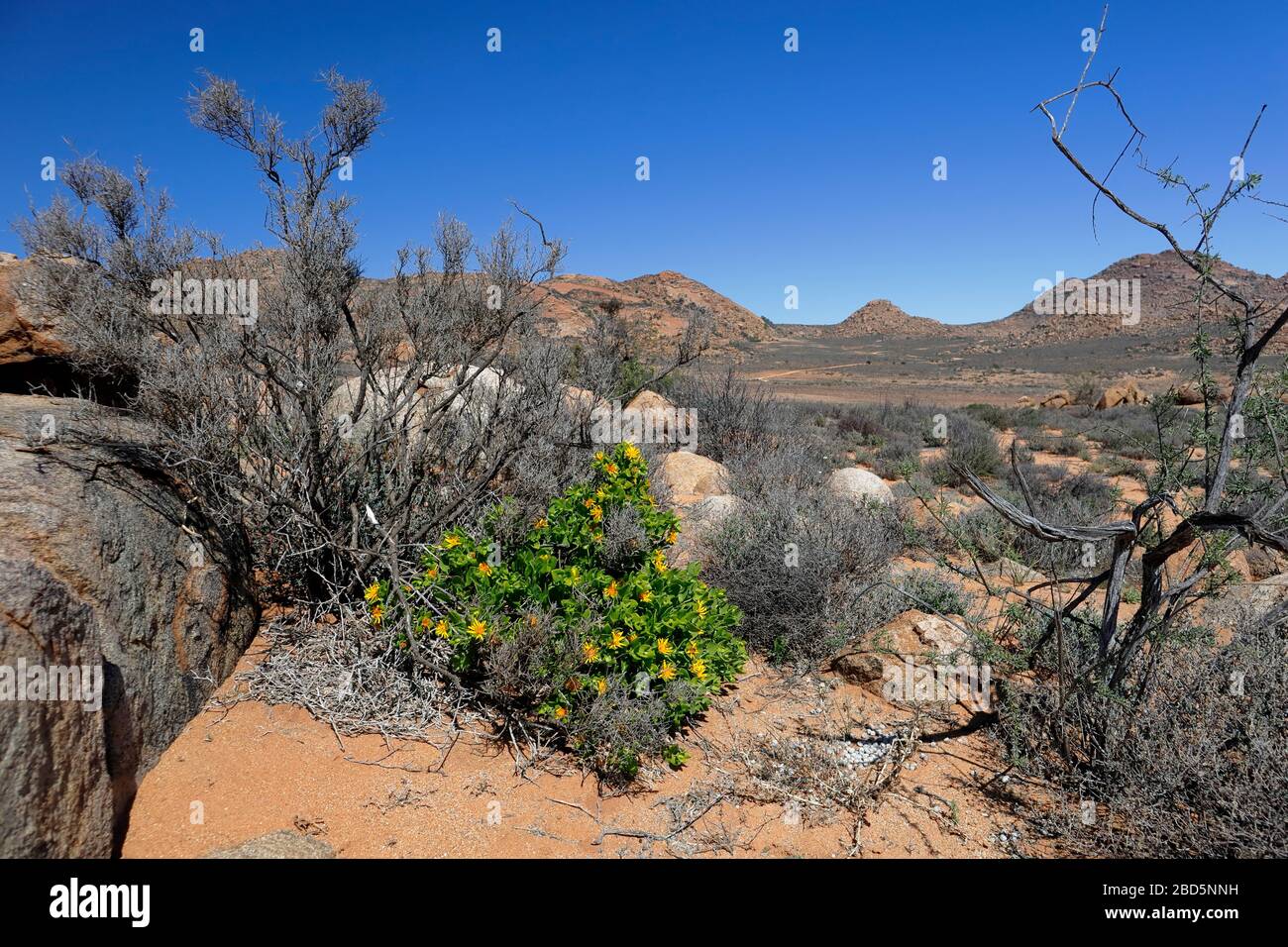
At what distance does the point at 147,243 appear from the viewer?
3566 mm

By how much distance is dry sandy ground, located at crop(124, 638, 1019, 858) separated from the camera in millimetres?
2438

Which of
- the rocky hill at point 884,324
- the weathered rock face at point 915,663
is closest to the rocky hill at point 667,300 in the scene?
the rocky hill at point 884,324

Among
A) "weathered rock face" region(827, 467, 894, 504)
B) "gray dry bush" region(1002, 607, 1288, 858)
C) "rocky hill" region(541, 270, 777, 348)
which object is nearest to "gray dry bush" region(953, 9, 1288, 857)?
"gray dry bush" region(1002, 607, 1288, 858)

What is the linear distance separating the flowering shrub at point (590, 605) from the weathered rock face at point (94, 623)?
76 cm

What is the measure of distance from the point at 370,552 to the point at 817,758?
246 centimetres

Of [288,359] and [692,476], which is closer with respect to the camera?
[288,359]

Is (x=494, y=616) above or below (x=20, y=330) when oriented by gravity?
below

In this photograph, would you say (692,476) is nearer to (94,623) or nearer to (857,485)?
(857,485)

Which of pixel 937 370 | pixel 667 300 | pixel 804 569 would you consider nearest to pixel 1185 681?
pixel 804 569

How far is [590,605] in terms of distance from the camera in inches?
125

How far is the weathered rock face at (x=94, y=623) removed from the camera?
1878 mm

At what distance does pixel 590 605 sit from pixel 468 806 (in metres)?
0.99

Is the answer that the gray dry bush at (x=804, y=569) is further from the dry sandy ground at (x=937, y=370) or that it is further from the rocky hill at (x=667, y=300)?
the rocky hill at (x=667, y=300)

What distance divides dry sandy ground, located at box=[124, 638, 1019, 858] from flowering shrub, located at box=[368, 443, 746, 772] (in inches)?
11.0
